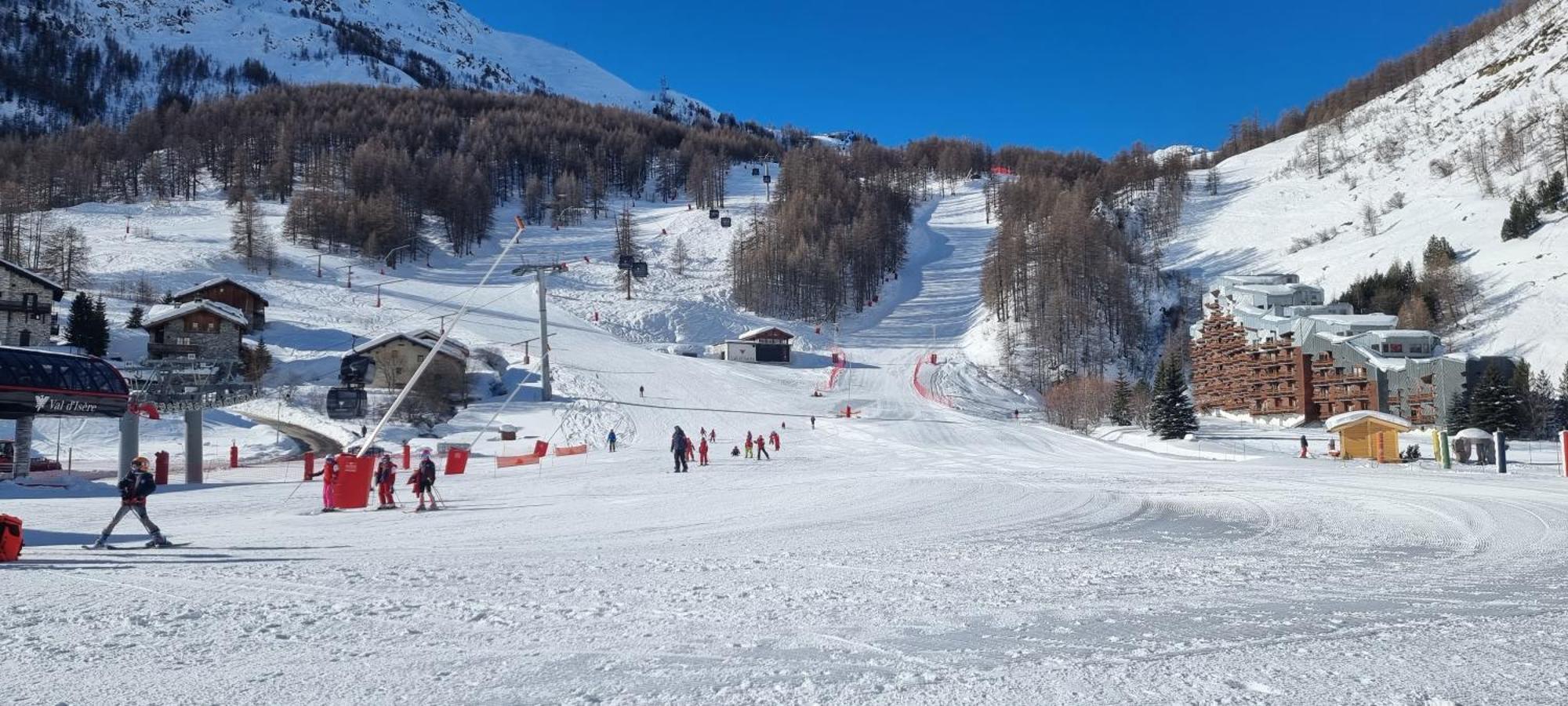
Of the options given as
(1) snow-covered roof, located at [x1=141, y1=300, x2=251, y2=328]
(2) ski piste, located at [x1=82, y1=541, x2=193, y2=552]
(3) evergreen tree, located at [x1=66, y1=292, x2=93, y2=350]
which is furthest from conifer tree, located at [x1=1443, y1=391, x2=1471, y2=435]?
(3) evergreen tree, located at [x1=66, y1=292, x2=93, y2=350]

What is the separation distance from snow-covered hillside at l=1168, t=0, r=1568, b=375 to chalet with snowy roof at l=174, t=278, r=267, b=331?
90.9 m

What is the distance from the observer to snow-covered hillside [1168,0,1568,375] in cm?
6669

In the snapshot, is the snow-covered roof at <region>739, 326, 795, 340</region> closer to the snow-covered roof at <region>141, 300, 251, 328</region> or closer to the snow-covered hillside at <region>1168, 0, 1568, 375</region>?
the snow-covered roof at <region>141, 300, 251, 328</region>

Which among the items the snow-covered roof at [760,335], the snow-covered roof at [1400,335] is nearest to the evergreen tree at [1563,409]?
the snow-covered roof at [1400,335]

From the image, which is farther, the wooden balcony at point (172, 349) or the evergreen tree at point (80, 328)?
A: the wooden balcony at point (172, 349)

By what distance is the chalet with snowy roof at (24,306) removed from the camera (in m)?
56.4

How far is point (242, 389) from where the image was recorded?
54812mm

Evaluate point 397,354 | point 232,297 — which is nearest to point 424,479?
point 397,354

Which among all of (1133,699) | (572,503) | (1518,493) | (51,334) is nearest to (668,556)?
(1133,699)

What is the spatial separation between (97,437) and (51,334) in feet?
95.1

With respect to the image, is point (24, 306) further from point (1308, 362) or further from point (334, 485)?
point (1308, 362)

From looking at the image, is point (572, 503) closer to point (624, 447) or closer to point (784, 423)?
point (624, 447)

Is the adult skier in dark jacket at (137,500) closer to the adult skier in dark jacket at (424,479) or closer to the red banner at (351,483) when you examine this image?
the adult skier in dark jacket at (424,479)

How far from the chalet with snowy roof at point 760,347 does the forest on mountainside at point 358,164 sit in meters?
35.8
